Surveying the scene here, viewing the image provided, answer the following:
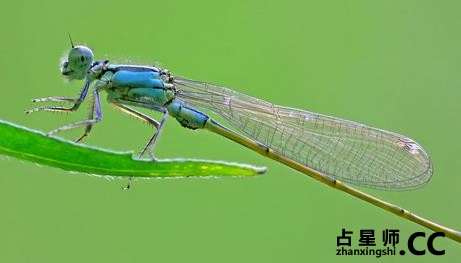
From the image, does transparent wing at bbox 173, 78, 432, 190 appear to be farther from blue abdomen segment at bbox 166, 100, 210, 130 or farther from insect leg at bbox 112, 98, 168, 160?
insect leg at bbox 112, 98, 168, 160

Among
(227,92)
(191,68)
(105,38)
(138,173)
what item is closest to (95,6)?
(105,38)

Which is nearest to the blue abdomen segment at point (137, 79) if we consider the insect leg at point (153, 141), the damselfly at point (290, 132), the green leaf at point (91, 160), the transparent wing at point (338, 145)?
the damselfly at point (290, 132)

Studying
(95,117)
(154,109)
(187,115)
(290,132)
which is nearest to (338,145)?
(290,132)

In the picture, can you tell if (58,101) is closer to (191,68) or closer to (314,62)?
(191,68)

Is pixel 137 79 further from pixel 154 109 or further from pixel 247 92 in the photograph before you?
pixel 247 92

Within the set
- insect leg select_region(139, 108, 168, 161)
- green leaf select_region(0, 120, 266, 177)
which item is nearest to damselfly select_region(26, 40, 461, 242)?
insect leg select_region(139, 108, 168, 161)

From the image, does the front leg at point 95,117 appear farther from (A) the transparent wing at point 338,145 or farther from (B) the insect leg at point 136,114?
(A) the transparent wing at point 338,145
